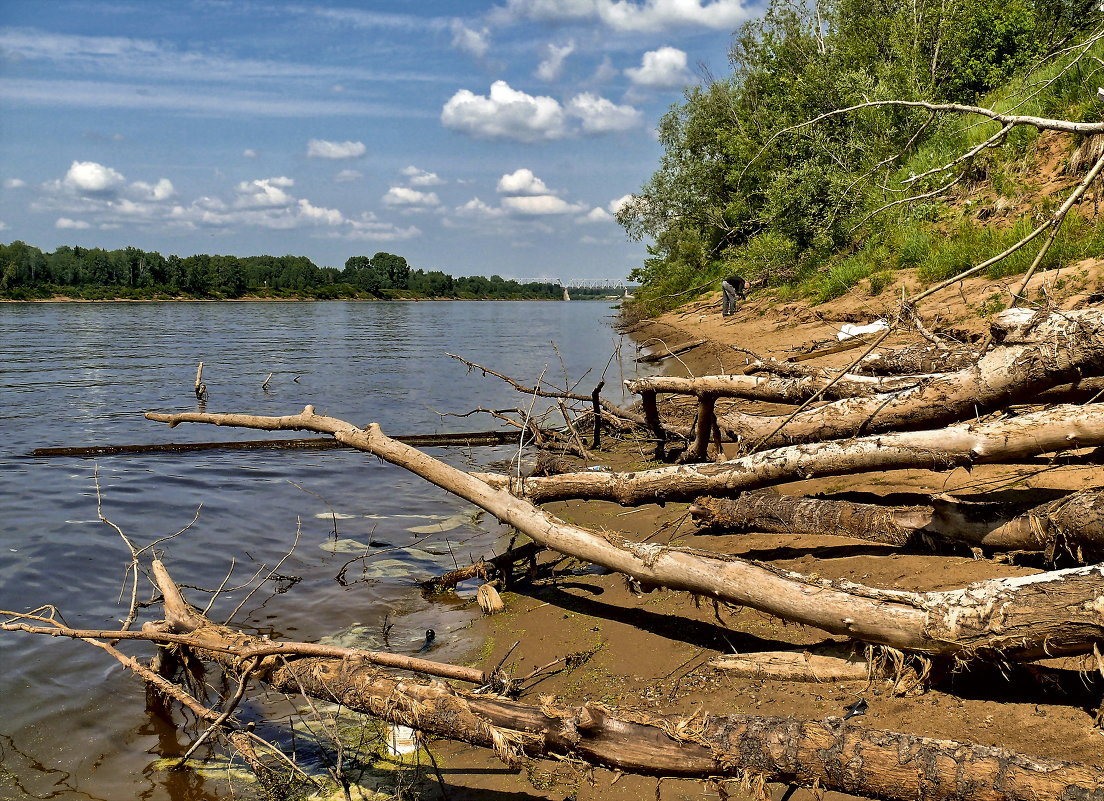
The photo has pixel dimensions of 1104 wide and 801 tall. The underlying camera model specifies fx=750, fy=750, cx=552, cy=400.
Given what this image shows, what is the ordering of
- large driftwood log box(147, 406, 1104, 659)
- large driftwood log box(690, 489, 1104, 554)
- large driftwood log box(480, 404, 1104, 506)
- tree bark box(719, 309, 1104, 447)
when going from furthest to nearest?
large driftwood log box(480, 404, 1104, 506), tree bark box(719, 309, 1104, 447), large driftwood log box(690, 489, 1104, 554), large driftwood log box(147, 406, 1104, 659)

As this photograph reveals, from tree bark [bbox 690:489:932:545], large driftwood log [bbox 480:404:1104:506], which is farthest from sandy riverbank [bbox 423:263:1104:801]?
large driftwood log [bbox 480:404:1104:506]

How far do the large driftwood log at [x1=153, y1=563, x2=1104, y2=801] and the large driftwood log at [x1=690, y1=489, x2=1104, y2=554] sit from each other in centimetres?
147

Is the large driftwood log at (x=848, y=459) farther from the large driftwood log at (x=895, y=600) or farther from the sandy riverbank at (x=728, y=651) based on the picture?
the sandy riverbank at (x=728, y=651)

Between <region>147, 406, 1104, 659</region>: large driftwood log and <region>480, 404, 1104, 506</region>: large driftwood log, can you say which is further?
<region>480, 404, 1104, 506</region>: large driftwood log

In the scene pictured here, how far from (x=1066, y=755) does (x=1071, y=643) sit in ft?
1.24

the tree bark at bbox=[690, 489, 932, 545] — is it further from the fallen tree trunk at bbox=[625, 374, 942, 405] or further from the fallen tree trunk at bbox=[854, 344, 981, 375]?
the fallen tree trunk at bbox=[854, 344, 981, 375]

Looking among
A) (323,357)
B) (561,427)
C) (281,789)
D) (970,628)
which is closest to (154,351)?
(323,357)

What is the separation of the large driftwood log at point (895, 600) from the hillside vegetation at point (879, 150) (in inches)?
60.6

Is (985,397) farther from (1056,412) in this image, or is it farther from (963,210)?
(963,210)

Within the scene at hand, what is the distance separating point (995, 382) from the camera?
3861 mm

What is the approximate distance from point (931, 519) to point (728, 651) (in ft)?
4.57

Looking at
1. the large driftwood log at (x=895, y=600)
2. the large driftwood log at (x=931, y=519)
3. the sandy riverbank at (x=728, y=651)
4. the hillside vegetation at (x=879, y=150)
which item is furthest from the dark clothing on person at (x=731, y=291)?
the large driftwood log at (x=895, y=600)

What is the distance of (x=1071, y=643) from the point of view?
267 centimetres

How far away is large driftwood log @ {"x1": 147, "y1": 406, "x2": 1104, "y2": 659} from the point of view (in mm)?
2688
